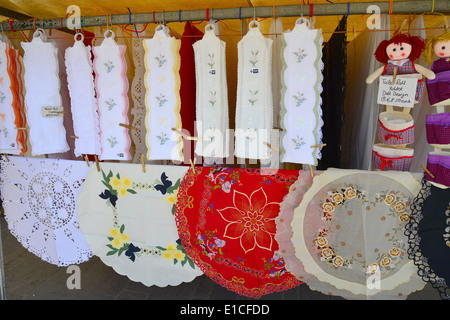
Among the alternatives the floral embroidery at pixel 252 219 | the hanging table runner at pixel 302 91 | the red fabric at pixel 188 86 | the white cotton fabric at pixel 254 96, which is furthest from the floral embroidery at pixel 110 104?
the hanging table runner at pixel 302 91

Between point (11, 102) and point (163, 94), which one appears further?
point (11, 102)

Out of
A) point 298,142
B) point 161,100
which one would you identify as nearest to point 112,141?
point 161,100

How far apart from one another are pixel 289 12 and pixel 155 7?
3.20 ft

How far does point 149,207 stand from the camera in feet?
5.48

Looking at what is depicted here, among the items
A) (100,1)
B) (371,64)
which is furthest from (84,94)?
(371,64)

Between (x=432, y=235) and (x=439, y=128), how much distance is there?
19.1 inches

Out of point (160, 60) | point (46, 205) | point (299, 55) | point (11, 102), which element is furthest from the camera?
point (46, 205)

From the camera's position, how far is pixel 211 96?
1.47 metres

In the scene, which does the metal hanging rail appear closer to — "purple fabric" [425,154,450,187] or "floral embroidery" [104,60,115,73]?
"floral embroidery" [104,60,115,73]

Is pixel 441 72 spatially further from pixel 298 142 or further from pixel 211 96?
pixel 211 96

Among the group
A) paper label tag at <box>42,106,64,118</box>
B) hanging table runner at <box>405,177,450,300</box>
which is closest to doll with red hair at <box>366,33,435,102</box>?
hanging table runner at <box>405,177,450,300</box>

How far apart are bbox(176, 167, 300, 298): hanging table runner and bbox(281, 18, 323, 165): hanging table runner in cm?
16

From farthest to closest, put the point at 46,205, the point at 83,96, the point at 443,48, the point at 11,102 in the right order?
the point at 46,205
the point at 11,102
the point at 83,96
the point at 443,48

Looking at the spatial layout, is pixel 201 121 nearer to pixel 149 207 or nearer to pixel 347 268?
pixel 149 207
